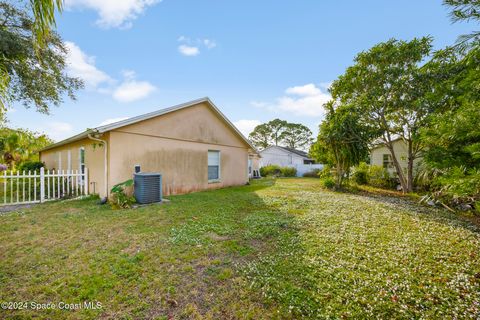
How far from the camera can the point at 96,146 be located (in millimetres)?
7547

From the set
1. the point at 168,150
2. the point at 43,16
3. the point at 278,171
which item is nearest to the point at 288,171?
the point at 278,171

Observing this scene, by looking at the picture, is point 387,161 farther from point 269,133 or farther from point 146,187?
point 269,133

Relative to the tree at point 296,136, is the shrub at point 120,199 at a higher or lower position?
lower

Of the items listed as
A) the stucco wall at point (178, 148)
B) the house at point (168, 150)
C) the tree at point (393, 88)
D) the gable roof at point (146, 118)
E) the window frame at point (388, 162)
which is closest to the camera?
the gable roof at point (146, 118)

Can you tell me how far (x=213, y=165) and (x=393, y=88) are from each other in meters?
9.87

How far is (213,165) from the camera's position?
11.1m

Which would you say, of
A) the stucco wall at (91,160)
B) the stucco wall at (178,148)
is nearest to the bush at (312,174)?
the stucco wall at (178,148)

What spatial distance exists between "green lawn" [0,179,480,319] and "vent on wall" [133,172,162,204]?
5.19 feet

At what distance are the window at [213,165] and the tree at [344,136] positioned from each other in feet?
18.8

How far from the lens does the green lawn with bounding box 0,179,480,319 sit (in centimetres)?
219

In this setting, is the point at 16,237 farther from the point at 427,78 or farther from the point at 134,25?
the point at 427,78

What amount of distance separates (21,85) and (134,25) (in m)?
5.85

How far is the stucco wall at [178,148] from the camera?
739cm

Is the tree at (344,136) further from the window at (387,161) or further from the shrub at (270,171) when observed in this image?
the shrub at (270,171)
